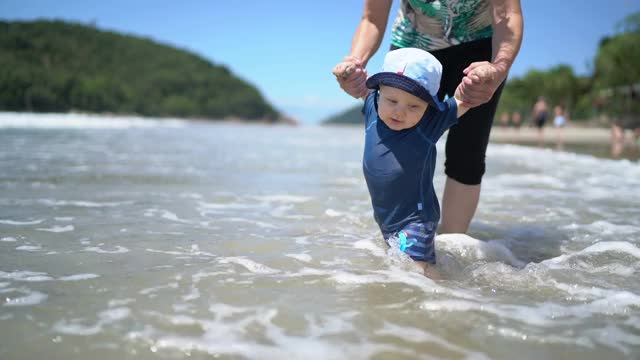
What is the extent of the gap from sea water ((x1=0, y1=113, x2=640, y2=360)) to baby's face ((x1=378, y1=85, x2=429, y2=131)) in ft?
2.31

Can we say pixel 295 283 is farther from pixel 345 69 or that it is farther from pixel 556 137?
pixel 556 137

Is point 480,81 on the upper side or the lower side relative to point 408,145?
upper

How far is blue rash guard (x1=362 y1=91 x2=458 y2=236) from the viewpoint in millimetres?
2623

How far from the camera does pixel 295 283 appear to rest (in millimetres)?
2367

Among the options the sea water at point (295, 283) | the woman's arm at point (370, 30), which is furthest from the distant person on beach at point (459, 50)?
the sea water at point (295, 283)

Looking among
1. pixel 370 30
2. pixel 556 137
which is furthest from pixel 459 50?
pixel 556 137

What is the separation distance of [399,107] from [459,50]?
857 mm

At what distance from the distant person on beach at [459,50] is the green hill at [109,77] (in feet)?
270

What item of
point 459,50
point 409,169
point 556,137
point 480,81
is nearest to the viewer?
point 480,81

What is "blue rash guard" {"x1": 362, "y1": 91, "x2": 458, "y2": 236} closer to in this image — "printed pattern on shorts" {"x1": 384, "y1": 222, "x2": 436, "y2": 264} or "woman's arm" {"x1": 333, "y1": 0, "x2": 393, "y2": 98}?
"printed pattern on shorts" {"x1": 384, "y1": 222, "x2": 436, "y2": 264}

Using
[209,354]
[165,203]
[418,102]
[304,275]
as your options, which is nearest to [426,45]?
[418,102]

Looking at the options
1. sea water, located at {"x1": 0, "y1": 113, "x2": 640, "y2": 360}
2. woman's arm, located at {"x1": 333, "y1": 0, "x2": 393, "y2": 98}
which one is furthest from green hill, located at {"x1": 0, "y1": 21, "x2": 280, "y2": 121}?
woman's arm, located at {"x1": 333, "y1": 0, "x2": 393, "y2": 98}

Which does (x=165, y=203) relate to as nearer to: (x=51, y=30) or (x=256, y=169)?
(x=256, y=169)

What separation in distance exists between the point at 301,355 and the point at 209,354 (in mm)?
308
